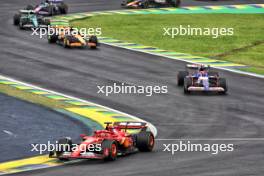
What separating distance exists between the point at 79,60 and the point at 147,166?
22.7m

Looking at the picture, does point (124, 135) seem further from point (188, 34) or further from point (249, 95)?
point (188, 34)

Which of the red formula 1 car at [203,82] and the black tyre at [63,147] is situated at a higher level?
the black tyre at [63,147]

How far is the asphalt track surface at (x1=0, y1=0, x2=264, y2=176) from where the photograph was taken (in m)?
24.5

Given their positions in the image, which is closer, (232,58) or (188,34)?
(232,58)

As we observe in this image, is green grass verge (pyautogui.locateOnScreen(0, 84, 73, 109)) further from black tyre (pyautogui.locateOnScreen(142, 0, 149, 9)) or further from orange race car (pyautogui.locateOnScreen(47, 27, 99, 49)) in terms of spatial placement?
black tyre (pyautogui.locateOnScreen(142, 0, 149, 9))

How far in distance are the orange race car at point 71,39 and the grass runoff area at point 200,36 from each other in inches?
166

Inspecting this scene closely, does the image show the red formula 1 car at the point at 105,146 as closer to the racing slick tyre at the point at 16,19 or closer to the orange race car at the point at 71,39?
the orange race car at the point at 71,39

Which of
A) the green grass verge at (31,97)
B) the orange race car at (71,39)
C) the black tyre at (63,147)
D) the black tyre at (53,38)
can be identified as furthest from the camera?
the black tyre at (53,38)

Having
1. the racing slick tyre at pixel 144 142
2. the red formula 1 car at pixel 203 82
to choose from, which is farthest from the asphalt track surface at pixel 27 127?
the red formula 1 car at pixel 203 82

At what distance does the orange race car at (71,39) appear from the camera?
1970 inches

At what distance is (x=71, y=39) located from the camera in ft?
164

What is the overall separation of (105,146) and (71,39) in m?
25.3

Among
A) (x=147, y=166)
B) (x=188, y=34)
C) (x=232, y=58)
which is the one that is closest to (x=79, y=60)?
(x=232, y=58)

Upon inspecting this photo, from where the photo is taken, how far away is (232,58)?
49344 millimetres
